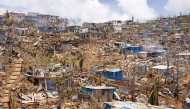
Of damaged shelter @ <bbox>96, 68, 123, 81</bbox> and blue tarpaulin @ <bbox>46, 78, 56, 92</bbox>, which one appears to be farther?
damaged shelter @ <bbox>96, 68, 123, 81</bbox>

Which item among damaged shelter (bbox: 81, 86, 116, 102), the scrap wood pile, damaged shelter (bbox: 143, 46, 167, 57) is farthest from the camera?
damaged shelter (bbox: 143, 46, 167, 57)

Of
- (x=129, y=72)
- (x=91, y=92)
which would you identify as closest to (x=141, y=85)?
(x=129, y=72)

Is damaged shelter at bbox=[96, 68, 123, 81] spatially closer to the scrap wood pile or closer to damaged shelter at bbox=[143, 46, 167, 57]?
the scrap wood pile

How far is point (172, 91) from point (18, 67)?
15.5 meters

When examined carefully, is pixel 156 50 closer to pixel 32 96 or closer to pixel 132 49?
pixel 132 49

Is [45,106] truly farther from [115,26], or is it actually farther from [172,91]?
[115,26]

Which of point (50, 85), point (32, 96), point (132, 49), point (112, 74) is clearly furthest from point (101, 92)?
point (132, 49)

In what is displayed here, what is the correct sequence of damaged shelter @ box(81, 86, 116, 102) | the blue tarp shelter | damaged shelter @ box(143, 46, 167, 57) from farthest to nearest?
the blue tarp shelter → damaged shelter @ box(143, 46, 167, 57) → damaged shelter @ box(81, 86, 116, 102)

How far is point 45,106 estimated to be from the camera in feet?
53.4

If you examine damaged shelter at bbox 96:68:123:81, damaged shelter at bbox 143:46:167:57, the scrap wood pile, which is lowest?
the scrap wood pile

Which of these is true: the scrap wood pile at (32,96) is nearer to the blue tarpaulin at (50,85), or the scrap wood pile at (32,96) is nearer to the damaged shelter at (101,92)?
the blue tarpaulin at (50,85)

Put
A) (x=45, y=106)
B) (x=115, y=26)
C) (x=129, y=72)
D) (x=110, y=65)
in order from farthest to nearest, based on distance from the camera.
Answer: (x=115, y=26) < (x=110, y=65) < (x=129, y=72) < (x=45, y=106)

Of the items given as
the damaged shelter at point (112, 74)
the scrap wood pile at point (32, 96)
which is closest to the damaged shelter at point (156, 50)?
the damaged shelter at point (112, 74)

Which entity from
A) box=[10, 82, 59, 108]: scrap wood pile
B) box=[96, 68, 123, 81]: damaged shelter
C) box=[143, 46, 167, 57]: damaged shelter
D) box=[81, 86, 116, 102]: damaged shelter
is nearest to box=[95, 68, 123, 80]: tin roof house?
box=[96, 68, 123, 81]: damaged shelter
